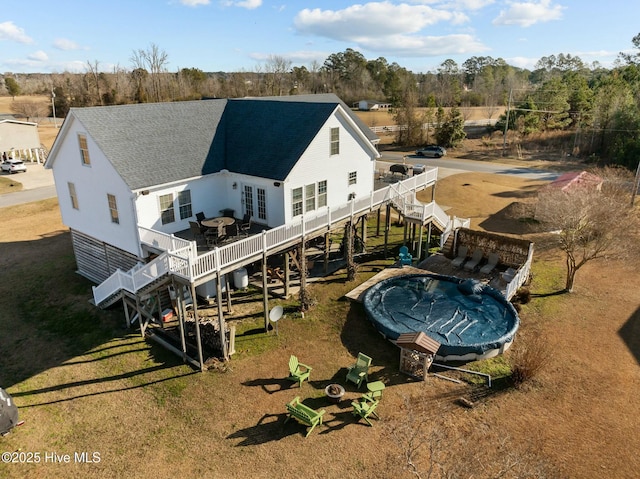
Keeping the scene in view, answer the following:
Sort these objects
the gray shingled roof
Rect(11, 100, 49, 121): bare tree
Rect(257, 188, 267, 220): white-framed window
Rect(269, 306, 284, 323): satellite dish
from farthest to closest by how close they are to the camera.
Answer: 1. Rect(11, 100, 49, 121): bare tree
2. Rect(257, 188, 267, 220): white-framed window
3. the gray shingled roof
4. Rect(269, 306, 284, 323): satellite dish

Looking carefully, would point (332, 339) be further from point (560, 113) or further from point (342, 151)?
point (560, 113)

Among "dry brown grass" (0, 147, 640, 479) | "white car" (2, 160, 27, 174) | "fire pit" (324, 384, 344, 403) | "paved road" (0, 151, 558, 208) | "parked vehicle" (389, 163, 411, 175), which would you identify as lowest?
"dry brown grass" (0, 147, 640, 479)

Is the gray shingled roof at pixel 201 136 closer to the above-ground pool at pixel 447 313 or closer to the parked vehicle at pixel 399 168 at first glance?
the above-ground pool at pixel 447 313

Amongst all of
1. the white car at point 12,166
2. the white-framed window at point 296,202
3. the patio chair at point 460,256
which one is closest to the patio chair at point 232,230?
the white-framed window at point 296,202

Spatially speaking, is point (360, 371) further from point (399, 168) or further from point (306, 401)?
point (399, 168)

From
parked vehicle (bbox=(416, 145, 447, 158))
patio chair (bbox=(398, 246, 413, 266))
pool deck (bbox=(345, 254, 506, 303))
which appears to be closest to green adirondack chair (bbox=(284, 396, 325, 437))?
pool deck (bbox=(345, 254, 506, 303))

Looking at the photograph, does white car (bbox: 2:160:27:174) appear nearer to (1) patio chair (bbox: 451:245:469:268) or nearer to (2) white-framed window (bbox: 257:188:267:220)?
(2) white-framed window (bbox: 257:188:267:220)

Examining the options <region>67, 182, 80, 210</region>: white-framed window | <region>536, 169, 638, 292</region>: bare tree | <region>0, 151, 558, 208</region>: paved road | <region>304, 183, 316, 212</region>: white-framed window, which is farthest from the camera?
<region>0, 151, 558, 208</region>: paved road
